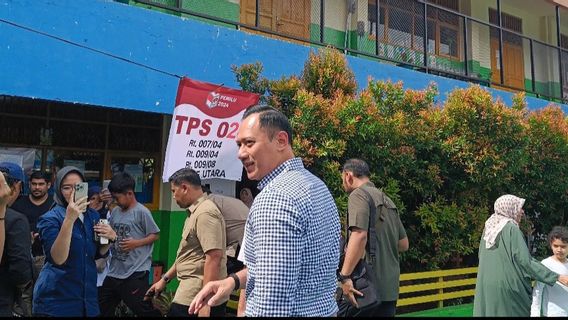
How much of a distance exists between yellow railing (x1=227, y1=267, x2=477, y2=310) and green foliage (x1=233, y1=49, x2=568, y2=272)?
0.21 metres

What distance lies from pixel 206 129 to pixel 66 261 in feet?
8.19

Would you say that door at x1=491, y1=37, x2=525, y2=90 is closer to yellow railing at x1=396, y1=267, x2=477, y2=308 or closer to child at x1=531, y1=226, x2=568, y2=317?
yellow railing at x1=396, y1=267, x2=477, y2=308

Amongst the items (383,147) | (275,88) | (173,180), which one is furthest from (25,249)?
(383,147)

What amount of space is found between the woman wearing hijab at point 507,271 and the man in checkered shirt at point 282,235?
2451 millimetres

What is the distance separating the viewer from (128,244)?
5.18 metres

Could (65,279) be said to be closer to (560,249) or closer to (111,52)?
(111,52)

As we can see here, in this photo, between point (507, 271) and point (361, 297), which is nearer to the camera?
point (361, 297)

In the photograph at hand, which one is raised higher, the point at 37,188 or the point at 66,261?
the point at 37,188

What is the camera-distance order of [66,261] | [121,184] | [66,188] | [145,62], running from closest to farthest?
[66,261] < [66,188] < [121,184] < [145,62]

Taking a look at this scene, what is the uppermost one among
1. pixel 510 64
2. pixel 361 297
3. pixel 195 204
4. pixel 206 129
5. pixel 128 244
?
pixel 510 64

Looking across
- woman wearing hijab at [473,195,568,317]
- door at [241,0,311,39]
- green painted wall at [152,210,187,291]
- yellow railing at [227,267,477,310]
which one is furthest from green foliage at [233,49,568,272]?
door at [241,0,311,39]

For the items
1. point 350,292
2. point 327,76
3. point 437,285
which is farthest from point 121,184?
point 437,285

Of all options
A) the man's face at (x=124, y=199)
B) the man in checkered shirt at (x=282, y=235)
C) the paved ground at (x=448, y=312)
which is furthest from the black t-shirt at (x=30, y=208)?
the paved ground at (x=448, y=312)

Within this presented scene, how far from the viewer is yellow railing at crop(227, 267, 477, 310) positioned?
21.0 ft
